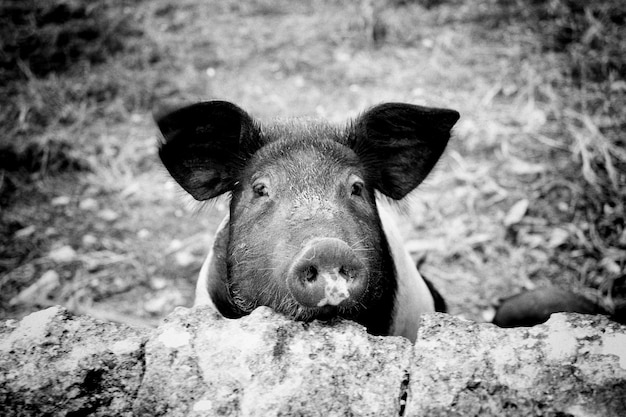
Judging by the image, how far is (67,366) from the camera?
1521 millimetres

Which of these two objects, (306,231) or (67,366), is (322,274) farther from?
(67,366)

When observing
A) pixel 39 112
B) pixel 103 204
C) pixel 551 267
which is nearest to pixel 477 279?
pixel 551 267

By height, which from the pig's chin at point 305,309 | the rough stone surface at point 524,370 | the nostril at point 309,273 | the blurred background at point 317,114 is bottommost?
the blurred background at point 317,114

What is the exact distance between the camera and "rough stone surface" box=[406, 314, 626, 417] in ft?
4.46

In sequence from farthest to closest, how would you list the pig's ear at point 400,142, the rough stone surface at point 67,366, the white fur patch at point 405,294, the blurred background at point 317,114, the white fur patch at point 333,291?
the blurred background at point 317,114, the white fur patch at point 405,294, the pig's ear at point 400,142, the white fur patch at point 333,291, the rough stone surface at point 67,366

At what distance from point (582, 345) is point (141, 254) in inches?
145

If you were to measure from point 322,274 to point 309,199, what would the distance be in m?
0.48

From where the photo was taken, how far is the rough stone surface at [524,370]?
4.46 ft

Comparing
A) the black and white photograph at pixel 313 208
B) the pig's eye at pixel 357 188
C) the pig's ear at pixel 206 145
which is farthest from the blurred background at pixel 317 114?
the pig's eye at pixel 357 188

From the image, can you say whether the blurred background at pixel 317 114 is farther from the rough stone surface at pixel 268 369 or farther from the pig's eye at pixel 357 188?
the rough stone surface at pixel 268 369

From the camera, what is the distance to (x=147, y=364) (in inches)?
60.4

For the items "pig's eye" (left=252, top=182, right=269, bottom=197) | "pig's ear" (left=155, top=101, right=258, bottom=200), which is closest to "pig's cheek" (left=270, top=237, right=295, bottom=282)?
"pig's eye" (left=252, top=182, right=269, bottom=197)

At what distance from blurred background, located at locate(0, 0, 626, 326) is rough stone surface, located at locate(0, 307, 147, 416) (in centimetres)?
104

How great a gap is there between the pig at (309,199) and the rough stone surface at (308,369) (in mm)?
260
